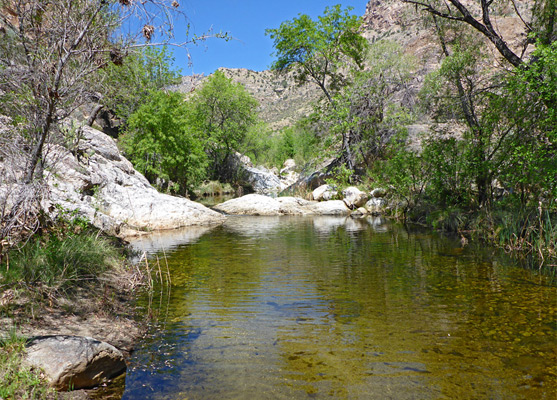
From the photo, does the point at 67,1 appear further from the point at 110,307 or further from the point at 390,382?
the point at 390,382

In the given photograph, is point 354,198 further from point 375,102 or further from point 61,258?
point 61,258

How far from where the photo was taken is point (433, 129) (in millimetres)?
17062

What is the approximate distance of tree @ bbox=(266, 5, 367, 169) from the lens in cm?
2912

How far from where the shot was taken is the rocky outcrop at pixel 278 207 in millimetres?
24859

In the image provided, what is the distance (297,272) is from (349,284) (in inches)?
61.8

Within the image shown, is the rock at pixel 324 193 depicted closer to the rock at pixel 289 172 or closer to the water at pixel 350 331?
the water at pixel 350 331

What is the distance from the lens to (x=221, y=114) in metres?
41.9

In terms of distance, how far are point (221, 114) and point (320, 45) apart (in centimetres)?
1616

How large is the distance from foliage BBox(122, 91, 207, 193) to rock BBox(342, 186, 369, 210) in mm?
13213

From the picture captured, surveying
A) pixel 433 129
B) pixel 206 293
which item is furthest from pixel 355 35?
pixel 206 293

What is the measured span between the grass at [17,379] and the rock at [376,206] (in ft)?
71.2

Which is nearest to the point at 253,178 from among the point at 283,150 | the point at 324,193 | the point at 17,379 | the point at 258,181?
the point at 258,181

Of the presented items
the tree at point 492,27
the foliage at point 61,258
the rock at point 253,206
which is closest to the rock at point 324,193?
the rock at point 253,206

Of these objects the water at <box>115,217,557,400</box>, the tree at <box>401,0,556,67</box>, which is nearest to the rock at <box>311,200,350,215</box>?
the tree at <box>401,0,556,67</box>
